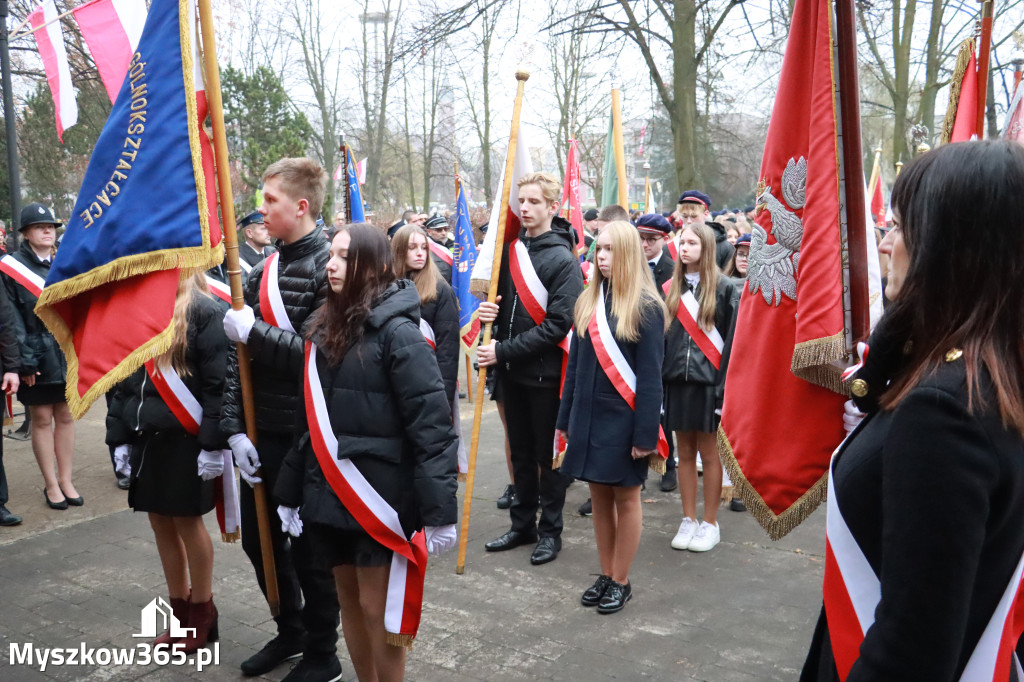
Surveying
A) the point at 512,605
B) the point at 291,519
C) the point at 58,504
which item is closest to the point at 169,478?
the point at 291,519

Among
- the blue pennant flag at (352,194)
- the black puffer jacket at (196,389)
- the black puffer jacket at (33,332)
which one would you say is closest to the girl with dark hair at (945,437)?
the black puffer jacket at (196,389)

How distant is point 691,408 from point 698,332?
54cm

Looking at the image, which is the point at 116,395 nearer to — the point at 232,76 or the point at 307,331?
the point at 307,331

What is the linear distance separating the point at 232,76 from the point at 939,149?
2542 cm

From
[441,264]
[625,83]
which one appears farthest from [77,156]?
[625,83]

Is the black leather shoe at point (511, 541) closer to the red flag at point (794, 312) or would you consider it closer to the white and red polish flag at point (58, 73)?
the red flag at point (794, 312)

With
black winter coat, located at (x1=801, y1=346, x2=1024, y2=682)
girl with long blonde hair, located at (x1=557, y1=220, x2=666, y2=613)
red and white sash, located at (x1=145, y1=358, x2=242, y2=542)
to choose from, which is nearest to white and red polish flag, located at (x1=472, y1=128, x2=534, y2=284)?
girl with long blonde hair, located at (x1=557, y1=220, x2=666, y2=613)

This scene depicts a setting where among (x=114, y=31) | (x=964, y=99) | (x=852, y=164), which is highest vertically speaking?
(x=114, y=31)

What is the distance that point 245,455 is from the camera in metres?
3.88

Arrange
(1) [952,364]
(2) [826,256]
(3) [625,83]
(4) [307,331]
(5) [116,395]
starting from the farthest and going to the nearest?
1. (3) [625,83]
2. (5) [116,395]
3. (4) [307,331]
4. (2) [826,256]
5. (1) [952,364]

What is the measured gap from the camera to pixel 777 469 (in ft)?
9.55

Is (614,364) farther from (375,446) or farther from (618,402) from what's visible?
(375,446)

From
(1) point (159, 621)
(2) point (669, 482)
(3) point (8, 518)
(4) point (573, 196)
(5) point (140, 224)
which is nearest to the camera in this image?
(5) point (140, 224)

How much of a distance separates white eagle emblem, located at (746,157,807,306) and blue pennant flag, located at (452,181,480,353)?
5038mm
